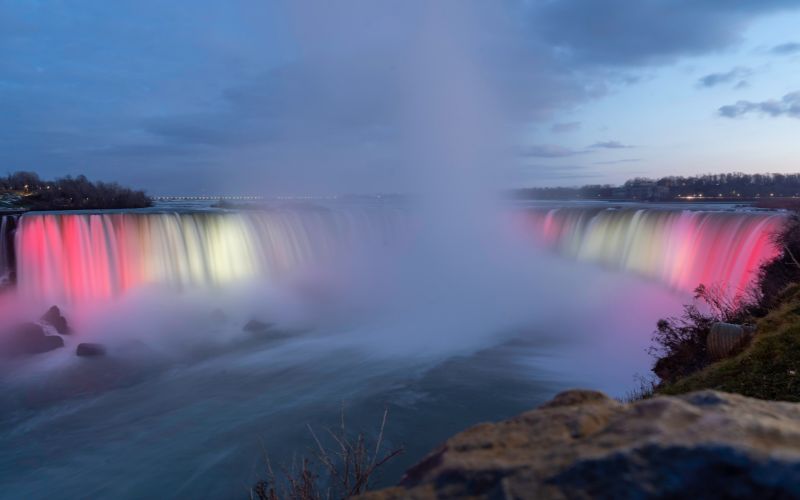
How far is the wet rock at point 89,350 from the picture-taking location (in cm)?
1569

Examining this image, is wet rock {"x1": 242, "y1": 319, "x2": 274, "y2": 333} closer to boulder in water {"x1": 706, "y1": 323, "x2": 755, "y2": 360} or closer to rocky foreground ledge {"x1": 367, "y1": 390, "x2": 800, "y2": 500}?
boulder in water {"x1": 706, "y1": 323, "x2": 755, "y2": 360}

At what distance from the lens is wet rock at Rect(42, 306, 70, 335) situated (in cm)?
1817

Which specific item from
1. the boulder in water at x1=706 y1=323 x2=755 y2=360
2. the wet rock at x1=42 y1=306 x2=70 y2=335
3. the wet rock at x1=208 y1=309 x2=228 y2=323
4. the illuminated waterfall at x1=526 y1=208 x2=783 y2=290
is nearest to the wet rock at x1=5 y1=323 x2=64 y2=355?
the wet rock at x1=42 y1=306 x2=70 y2=335

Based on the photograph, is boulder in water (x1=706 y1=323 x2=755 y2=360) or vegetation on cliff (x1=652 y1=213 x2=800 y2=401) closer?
vegetation on cliff (x1=652 y1=213 x2=800 y2=401)

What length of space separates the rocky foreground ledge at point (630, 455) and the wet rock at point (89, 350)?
1747 centimetres

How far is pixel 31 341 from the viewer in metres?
16.3

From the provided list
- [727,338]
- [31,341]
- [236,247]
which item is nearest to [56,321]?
[31,341]

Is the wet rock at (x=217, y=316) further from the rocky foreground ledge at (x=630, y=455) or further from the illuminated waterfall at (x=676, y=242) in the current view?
the rocky foreground ledge at (x=630, y=455)

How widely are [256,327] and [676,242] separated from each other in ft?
66.3

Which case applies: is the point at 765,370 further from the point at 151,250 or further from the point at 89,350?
the point at 151,250

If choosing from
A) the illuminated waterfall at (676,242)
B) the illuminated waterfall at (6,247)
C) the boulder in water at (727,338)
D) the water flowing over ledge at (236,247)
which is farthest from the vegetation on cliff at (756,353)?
the illuminated waterfall at (6,247)

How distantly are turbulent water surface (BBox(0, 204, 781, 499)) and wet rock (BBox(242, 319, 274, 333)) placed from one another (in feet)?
1.05

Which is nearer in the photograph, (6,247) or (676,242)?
(6,247)

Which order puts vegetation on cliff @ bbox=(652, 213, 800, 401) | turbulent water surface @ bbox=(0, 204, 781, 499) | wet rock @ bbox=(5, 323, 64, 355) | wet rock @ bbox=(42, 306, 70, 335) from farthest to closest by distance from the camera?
wet rock @ bbox=(42, 306, 70, 335)
wet rock @ bbox=(5, 323, 64, 355)
turbulent water surface @ bbox=(0, 204, 781, 499)
vegetation on cliff @ bbox=(652, 213, 800, 401)
